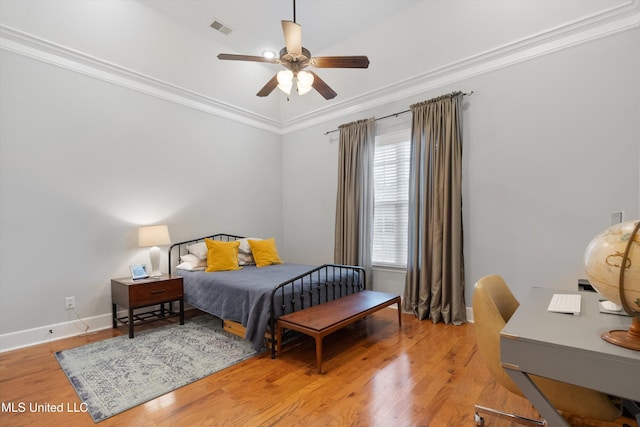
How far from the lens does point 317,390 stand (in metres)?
2.11

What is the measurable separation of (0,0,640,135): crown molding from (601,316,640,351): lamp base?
3.07m

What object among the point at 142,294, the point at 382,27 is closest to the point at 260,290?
the point at 142,294

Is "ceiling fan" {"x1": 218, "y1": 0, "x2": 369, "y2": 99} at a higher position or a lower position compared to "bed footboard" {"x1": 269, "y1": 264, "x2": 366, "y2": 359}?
higher

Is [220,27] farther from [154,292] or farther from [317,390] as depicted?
[317,390]

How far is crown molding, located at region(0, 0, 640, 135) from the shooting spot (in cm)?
282

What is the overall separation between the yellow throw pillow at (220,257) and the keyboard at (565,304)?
321 centimetres

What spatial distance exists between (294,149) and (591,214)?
160 inches

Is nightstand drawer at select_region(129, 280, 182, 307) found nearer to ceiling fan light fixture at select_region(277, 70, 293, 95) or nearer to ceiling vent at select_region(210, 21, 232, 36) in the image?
ceiling fan light fixture at select_region(277, 70, 293, 95)

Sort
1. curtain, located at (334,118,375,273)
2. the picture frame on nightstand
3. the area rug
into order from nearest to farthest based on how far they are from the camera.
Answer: the area rug
the picture frame on nightstand
curtain, located at (334,118,375,273)

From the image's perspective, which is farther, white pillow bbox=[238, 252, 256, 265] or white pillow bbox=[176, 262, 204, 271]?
white pillow bbox=[238, 252, 256, 265]

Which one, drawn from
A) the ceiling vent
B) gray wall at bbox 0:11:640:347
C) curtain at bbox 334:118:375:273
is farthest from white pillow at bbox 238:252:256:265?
the ceiling vent

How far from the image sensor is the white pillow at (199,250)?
3.94 meters

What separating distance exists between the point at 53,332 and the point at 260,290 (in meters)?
2.23

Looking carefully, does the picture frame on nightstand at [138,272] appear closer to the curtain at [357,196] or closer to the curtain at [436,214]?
the curtain at [357,196]
